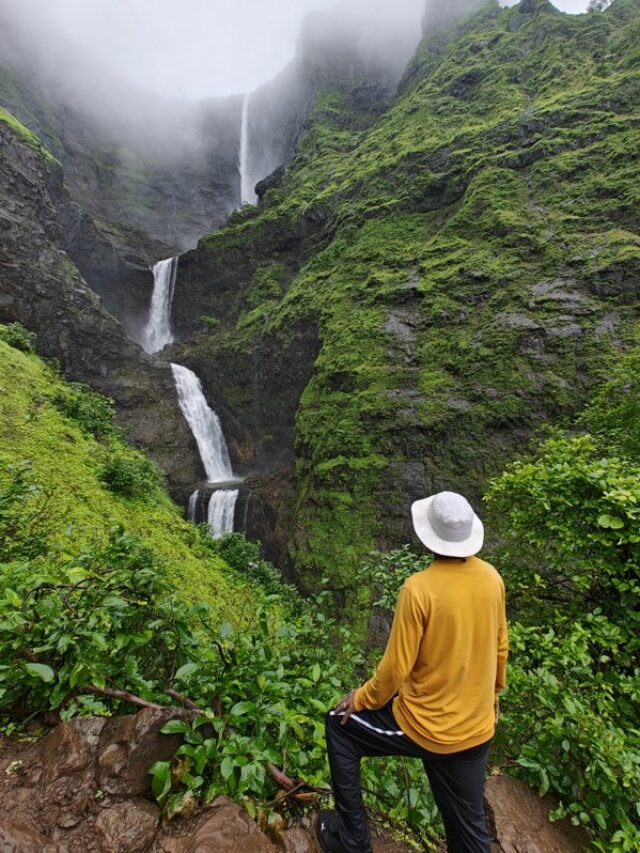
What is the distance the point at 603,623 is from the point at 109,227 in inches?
1812

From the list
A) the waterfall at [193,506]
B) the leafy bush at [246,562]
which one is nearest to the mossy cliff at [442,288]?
the leafy bush at [246,562]

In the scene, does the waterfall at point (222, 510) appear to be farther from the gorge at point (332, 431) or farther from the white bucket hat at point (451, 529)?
the white bucket hat at point (451, 529)

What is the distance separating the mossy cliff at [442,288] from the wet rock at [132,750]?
33.8ft

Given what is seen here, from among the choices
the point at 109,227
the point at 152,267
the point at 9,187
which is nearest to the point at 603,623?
the point at 9,187

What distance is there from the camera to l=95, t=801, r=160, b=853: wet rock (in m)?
1.79

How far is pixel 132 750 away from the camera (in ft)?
6.76

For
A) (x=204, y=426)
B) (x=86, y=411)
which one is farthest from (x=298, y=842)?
(x=204, y=426)

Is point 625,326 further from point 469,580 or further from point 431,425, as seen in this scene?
point 469,580

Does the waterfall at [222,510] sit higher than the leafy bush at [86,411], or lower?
lower

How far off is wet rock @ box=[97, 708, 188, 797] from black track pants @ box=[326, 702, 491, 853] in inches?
35.9

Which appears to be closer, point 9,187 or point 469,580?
point 469,580

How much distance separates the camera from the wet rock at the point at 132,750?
2016 millimetres

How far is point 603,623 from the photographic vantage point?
3.22 meters

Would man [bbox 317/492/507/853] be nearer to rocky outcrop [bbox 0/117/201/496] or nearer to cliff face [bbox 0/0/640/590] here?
cliff face [bbox 0/0/640/590]
